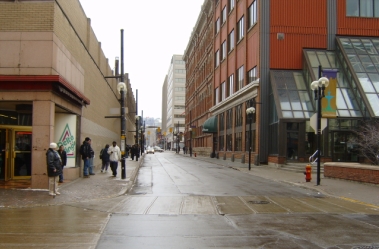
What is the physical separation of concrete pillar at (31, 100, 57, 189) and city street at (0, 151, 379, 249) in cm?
67

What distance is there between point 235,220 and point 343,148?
77.5 feet

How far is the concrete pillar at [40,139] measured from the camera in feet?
47.5

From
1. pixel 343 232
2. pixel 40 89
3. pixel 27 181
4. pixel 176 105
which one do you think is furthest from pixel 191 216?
pixel 176 105

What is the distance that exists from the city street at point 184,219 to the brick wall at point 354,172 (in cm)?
189

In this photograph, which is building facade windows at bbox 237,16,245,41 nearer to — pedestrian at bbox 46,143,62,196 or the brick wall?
the brick wall

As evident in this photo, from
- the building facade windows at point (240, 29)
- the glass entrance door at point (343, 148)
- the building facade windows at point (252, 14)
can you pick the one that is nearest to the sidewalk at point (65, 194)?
the glass entrance door at point (343, 148)

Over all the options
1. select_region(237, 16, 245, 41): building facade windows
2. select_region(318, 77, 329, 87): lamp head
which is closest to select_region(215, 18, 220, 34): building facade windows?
select_region(237, 16, 245, 41): building facade windows

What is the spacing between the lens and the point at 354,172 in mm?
19500

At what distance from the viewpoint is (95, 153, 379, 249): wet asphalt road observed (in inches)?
309

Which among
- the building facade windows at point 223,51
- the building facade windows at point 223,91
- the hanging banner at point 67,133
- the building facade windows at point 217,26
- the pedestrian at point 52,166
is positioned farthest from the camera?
the building facade windows at point 217,26

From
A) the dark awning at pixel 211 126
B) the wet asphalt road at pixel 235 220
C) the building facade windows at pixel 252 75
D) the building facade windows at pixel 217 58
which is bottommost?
the wet asphalt road at pixel 235 220

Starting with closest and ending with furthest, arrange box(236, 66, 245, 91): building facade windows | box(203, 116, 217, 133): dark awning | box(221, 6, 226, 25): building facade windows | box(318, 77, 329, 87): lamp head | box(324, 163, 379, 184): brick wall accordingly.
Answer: box(324, 163, 379, 184): brick wall < box(318, 77, 329, 87): lamp head < box(236, 66, 245, 91): building facade windows < box(221, 6, 226, 25): building facade windows < box(203, 116, 217, 133): dark awning

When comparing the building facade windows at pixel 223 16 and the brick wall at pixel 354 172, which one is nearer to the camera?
the brick wall at pixel 354 172

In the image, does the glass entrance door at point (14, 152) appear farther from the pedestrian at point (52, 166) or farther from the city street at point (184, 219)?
the pedestrian at point (52, 166)
